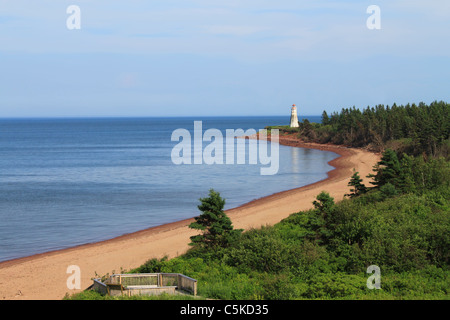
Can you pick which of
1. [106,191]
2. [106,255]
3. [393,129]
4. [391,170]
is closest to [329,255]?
[106,255]

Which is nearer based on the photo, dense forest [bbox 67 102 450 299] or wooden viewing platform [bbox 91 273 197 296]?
wooden viewing platform [bbox 91 273 197 296]

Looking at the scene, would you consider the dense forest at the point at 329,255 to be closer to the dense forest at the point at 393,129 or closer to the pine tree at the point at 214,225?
the pine tree at the point at 214,225

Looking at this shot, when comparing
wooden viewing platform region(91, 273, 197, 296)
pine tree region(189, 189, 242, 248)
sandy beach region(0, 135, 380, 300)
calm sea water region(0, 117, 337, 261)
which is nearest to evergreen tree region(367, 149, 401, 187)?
sandy beach region(0, 135, 380, 300)

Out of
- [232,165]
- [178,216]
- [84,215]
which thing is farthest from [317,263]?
[232,165]

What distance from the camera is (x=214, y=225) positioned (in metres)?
23.8

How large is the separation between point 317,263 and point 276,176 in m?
44.3

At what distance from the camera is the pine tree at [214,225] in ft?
78.0

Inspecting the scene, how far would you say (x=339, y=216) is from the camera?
80.3 ft

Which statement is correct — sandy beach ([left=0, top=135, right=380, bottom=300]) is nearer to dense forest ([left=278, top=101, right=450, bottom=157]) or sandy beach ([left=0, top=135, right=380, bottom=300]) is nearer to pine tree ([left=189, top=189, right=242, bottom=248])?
pine tree ([left=189, top=189, right=242, bottom=248])

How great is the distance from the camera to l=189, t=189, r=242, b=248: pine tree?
23.8 metres

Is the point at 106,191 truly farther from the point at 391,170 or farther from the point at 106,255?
the point at 391,170

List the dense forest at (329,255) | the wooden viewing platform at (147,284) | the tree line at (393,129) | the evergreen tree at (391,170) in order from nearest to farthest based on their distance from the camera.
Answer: the wooden viewing platform at (147,284)
the dense forest at (329,255)
the evergreen tree at (391,170)
the tree line at (393,129)

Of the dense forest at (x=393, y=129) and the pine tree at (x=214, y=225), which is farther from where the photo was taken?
the dense forest at (x=393, y=129)

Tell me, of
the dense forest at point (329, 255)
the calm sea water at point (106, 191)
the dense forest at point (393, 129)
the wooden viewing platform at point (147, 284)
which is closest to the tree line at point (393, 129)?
the dense forest at point (393, 129)
